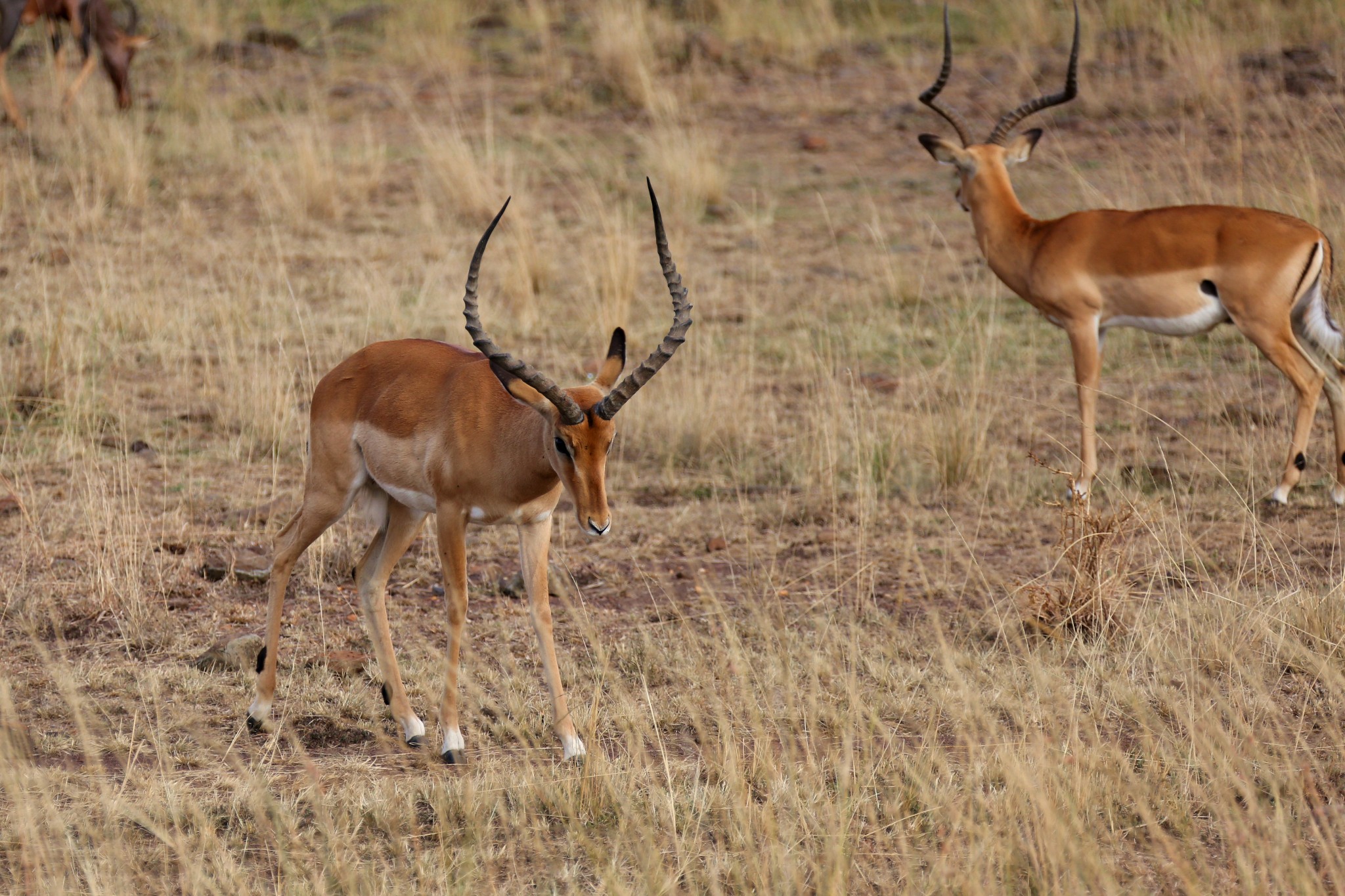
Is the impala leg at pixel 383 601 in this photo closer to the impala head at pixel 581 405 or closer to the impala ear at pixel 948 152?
the impala head at pixel 581 405

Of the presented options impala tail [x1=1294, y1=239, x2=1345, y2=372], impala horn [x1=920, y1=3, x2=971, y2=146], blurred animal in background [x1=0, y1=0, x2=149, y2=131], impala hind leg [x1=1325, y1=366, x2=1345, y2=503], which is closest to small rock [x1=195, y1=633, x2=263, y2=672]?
impala horn [x1=920, y1=3, x2=971, y2=146]

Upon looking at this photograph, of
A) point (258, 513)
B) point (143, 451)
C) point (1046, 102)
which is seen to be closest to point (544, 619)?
point (258, 513)

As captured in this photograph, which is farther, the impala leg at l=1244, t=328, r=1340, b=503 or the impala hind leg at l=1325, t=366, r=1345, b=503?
the impala hind leg at l=1325, t=366, r=1345, b=503

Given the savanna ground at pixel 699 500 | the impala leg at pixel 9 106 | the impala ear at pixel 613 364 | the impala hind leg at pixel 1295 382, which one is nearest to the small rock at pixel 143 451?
the savanna ground at pixel 699 500

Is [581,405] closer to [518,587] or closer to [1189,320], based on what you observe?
[518,587]

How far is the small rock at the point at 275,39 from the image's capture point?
15820mm

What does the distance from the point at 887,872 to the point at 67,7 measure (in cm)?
1297

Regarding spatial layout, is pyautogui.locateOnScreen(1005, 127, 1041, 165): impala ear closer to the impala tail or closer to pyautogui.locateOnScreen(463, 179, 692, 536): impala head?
the impala tail

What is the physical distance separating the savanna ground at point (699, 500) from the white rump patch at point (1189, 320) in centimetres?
64

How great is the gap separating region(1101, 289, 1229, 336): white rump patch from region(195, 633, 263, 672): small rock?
4.51m

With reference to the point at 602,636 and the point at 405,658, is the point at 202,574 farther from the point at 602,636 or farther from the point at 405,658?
the point at 602,636

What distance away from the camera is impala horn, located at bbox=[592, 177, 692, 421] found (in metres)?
4.15

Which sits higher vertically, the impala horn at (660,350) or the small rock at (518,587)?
the impala horn at (660,350)

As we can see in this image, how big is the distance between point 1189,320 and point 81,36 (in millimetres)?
10685
